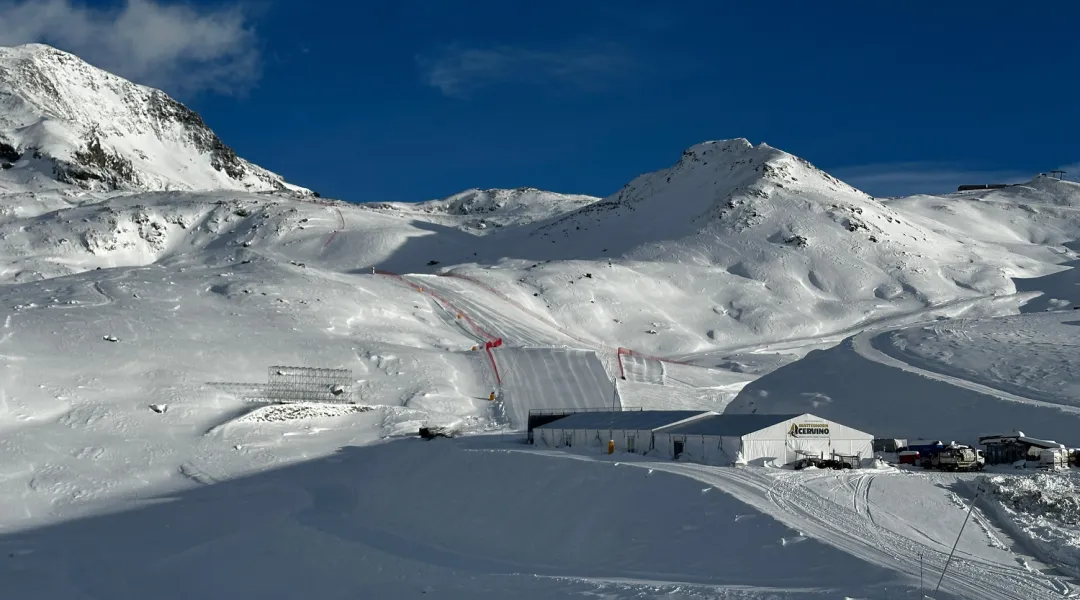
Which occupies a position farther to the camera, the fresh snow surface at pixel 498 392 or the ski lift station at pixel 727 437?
the ski lift station at pixel 727 437

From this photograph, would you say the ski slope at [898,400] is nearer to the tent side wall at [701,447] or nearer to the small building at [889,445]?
the small building at [889,445]

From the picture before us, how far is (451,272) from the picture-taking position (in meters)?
97.5

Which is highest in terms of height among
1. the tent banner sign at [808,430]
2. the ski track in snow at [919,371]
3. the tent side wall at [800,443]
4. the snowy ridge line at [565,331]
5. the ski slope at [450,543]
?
the snowy ridge line at [565,331]

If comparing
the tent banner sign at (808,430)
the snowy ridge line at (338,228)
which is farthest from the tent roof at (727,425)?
the snowy ridge line at (338,228)

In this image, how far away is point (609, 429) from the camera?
4234 cm

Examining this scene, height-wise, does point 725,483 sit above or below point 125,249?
below

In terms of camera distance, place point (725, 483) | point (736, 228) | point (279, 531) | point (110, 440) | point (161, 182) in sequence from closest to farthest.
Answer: point (725, 483), point (279, 531), point (110, 440), point (736, 228), point (161, 182)

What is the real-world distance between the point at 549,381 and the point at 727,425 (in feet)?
90.5

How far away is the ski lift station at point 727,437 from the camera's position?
3675 centimetres

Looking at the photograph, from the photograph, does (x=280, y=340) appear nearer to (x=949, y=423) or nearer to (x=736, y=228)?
(x=949, y=423)

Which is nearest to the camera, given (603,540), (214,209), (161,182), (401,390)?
(603,540)

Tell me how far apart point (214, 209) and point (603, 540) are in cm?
11505

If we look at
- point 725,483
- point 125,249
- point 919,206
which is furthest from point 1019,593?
point 919,206

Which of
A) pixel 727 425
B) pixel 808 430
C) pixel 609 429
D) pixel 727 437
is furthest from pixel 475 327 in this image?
pixel 727 437
